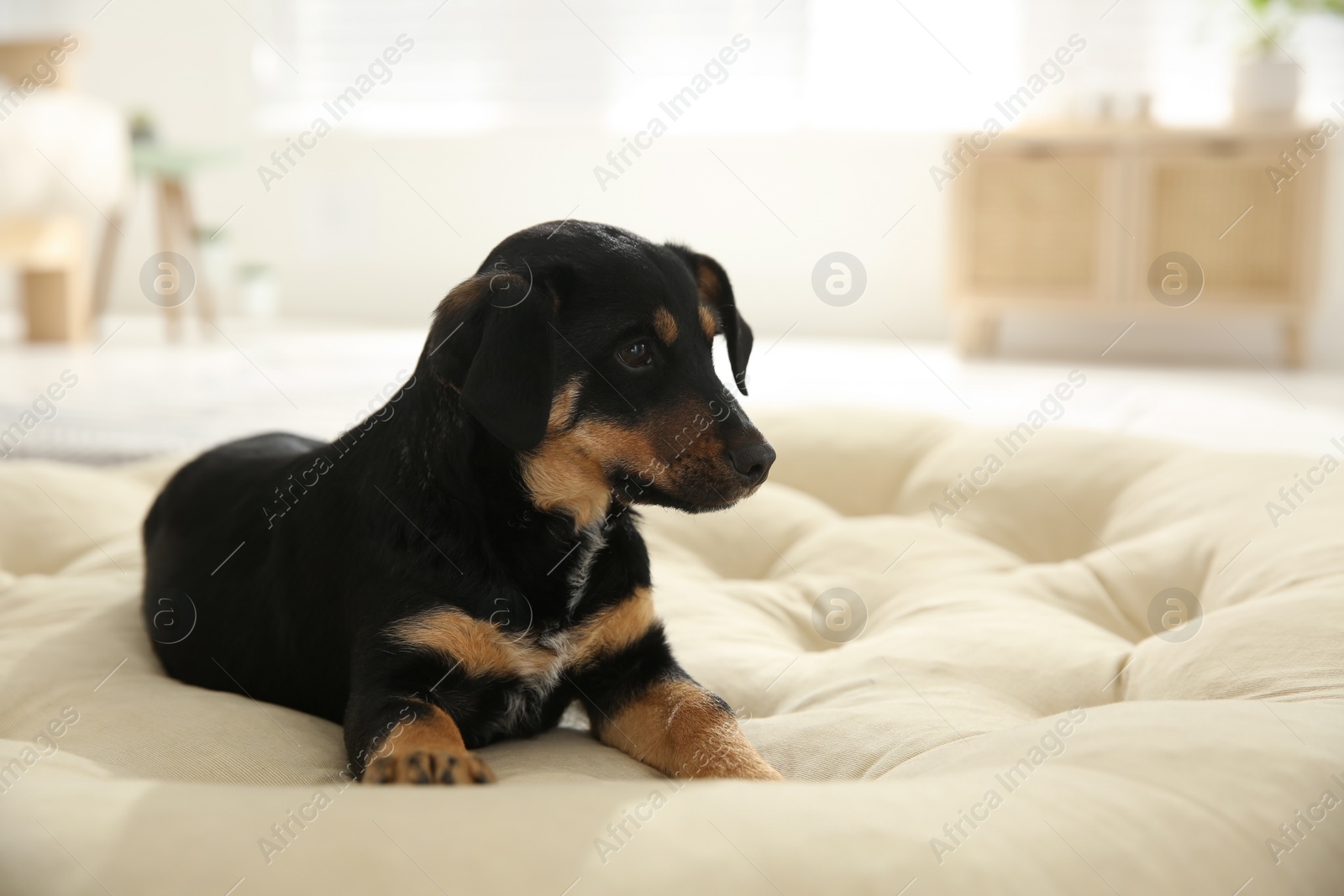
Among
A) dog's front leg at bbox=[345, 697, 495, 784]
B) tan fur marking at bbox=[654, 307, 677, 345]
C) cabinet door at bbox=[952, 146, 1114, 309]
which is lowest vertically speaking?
dog's front leg at bbox=[345, 697, 495, 784]

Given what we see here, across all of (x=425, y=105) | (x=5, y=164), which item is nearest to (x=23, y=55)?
(x=5, y=164)

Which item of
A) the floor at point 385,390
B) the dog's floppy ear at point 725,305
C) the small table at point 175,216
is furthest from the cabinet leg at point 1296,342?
the small table at point 175,216

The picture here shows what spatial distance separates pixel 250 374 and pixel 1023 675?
4.54 m

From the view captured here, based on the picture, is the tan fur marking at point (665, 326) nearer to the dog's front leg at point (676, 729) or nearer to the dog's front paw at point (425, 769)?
the dog's front leg at point (676, 729)

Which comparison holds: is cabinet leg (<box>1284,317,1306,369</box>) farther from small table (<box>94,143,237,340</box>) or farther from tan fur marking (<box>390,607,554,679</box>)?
small table (<box>94,143,237,340</box>)

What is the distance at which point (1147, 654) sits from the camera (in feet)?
5.37

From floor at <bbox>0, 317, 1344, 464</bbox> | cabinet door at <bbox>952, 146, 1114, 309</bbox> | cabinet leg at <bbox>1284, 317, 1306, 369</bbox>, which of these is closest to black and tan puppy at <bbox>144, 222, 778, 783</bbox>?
floor at <bbox>0, 317, 1344, 464</bbox>

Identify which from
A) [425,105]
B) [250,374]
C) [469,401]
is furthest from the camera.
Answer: [425,105]

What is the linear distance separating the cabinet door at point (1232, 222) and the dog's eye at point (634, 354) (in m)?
4.79

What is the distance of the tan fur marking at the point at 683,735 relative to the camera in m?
1.35

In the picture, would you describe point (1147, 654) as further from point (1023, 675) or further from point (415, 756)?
point (415, 756)

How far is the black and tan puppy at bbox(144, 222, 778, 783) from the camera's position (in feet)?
4.48

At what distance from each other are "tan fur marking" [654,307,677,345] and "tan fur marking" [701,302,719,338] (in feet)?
0.30

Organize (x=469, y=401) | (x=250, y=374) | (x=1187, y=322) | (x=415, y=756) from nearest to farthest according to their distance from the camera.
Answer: (x=415, y=756), (x=469, y=401), (x=250, y=374), (x=1187, y=322)
